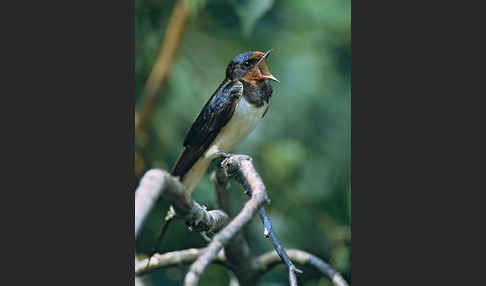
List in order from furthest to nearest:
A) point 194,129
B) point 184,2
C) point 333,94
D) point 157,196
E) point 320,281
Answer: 1. point 333,94
2. point 184,2
3. point 194,129
4. point 320,281
5. point 157,196

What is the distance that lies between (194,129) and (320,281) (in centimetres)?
66

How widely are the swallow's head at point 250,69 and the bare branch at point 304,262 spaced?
564 millimetres

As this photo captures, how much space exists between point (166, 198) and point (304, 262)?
32.8 inches

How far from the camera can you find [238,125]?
8.14 ft

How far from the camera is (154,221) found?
2389mm

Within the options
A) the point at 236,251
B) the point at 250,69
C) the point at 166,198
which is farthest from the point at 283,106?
the point at 166,198

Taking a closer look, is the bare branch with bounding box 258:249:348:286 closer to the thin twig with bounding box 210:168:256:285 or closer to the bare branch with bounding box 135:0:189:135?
the thin twig with bounding box 210:168:256:285

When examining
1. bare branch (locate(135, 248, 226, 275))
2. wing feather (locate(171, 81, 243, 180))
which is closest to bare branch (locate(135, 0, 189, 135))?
wing feather (locate(171, 81, 243, 180))

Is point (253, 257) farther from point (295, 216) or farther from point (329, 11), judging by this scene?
point (329, 11)

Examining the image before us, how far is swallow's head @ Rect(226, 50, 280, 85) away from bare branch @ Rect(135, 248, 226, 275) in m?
0.61

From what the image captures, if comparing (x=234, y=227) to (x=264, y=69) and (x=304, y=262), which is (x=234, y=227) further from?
(x=264, y=69)

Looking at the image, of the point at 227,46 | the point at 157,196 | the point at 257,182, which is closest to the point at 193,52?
the point at 227,46

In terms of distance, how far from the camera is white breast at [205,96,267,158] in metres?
2.47

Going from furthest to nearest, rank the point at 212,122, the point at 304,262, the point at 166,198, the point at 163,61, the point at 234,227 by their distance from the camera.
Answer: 1. the point at 163,61
2. the point at 212,122
3. the point at 304,262
4. the point at 166,198
5. the point at 234,227
